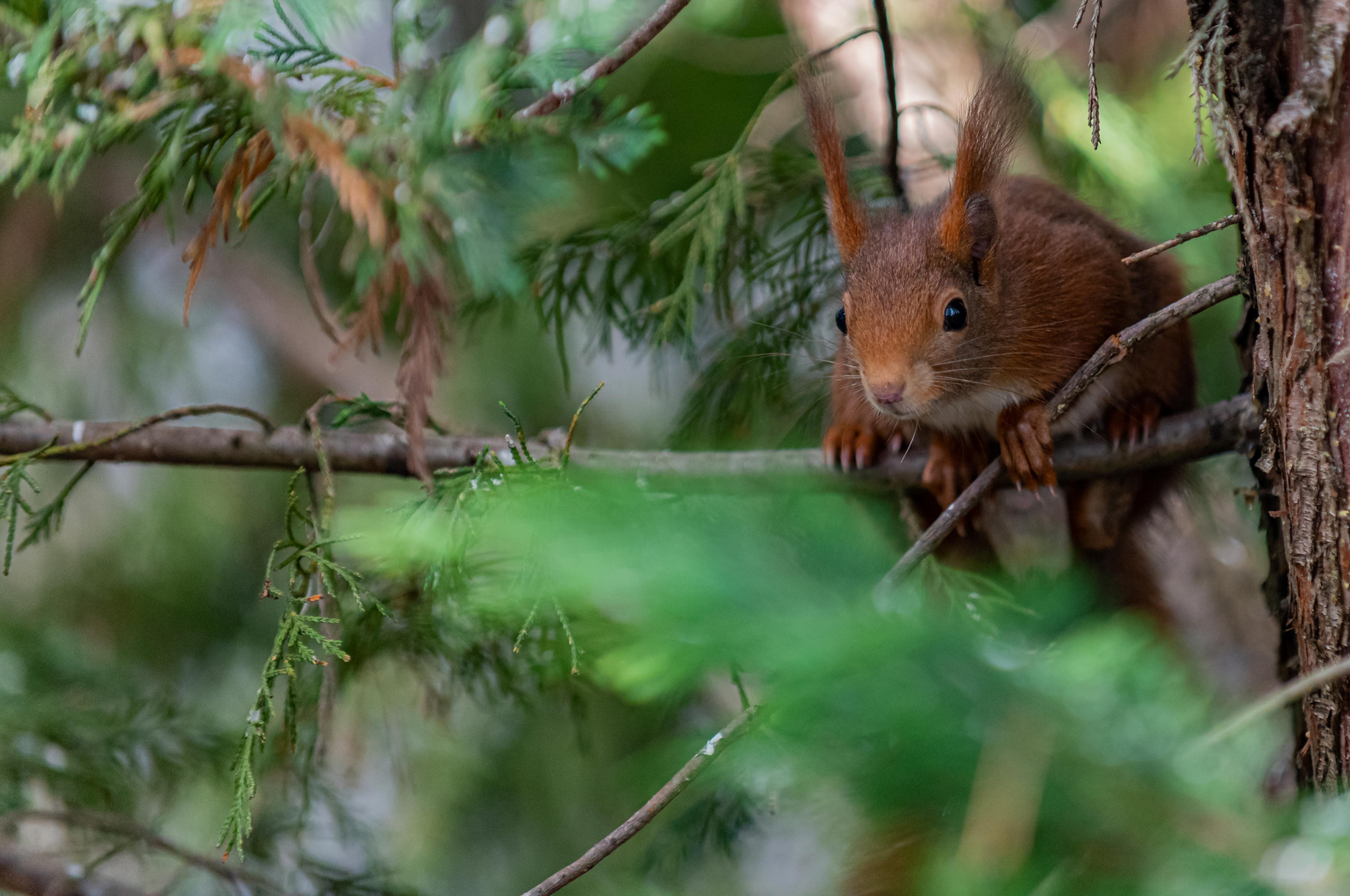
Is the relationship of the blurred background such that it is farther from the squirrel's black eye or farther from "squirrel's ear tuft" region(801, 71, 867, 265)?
the squirrel's black eye

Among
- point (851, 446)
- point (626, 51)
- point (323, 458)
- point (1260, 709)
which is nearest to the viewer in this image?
point (1260, 709)

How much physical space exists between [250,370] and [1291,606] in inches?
125

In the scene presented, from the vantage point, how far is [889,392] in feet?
5.74

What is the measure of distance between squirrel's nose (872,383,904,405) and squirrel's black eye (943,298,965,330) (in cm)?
19

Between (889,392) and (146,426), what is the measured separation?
4.24 ft

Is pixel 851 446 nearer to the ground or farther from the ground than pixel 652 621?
nearer to the ground

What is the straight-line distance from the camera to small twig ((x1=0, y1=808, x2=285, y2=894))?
1.91 meters

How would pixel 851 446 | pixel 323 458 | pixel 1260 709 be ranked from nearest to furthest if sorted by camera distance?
pixel 1260 709
pixel 323 458
pixel 851 446

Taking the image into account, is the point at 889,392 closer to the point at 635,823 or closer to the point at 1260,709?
the point at 635,823

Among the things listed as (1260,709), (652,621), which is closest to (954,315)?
(1260,709)

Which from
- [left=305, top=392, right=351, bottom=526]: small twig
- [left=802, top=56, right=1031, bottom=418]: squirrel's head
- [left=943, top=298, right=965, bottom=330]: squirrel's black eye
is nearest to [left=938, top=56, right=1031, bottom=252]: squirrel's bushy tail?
[left=802, top=56, right=1031, bottom=418]: squirrel's head

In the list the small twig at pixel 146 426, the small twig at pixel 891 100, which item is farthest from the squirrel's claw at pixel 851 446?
the small twig at pixel 146 426

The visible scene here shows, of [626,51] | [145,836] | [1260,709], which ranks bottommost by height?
[145,836]

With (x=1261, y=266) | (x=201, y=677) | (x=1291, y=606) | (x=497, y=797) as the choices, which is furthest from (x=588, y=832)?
(x=1261, y=266)
